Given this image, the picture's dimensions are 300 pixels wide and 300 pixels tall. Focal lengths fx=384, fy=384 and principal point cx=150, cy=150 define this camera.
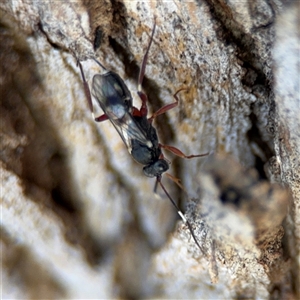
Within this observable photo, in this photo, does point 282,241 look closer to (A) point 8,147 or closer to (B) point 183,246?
(B) point 183,246

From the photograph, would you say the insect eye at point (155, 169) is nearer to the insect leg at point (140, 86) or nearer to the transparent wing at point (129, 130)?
the transparent wing at point (129, 130)

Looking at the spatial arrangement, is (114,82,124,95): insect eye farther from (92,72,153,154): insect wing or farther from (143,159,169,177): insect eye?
(143,159,169,177): insect eye

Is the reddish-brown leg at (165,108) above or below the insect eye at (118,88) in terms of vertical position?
below

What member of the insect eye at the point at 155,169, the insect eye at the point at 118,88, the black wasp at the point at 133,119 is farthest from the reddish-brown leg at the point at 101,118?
the insect eye at the point at 155,169

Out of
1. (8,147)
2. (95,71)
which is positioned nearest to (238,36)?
(95,71)

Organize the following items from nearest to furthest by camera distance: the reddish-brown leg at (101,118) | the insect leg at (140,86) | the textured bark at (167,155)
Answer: the textured bark at (167,155) < the insect leg at (140,86) < the reddish-brown leg at (101,118)

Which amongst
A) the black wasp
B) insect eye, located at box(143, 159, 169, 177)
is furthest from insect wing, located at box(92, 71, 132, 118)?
insect eye, located at box(143, 159, 169, 177)
